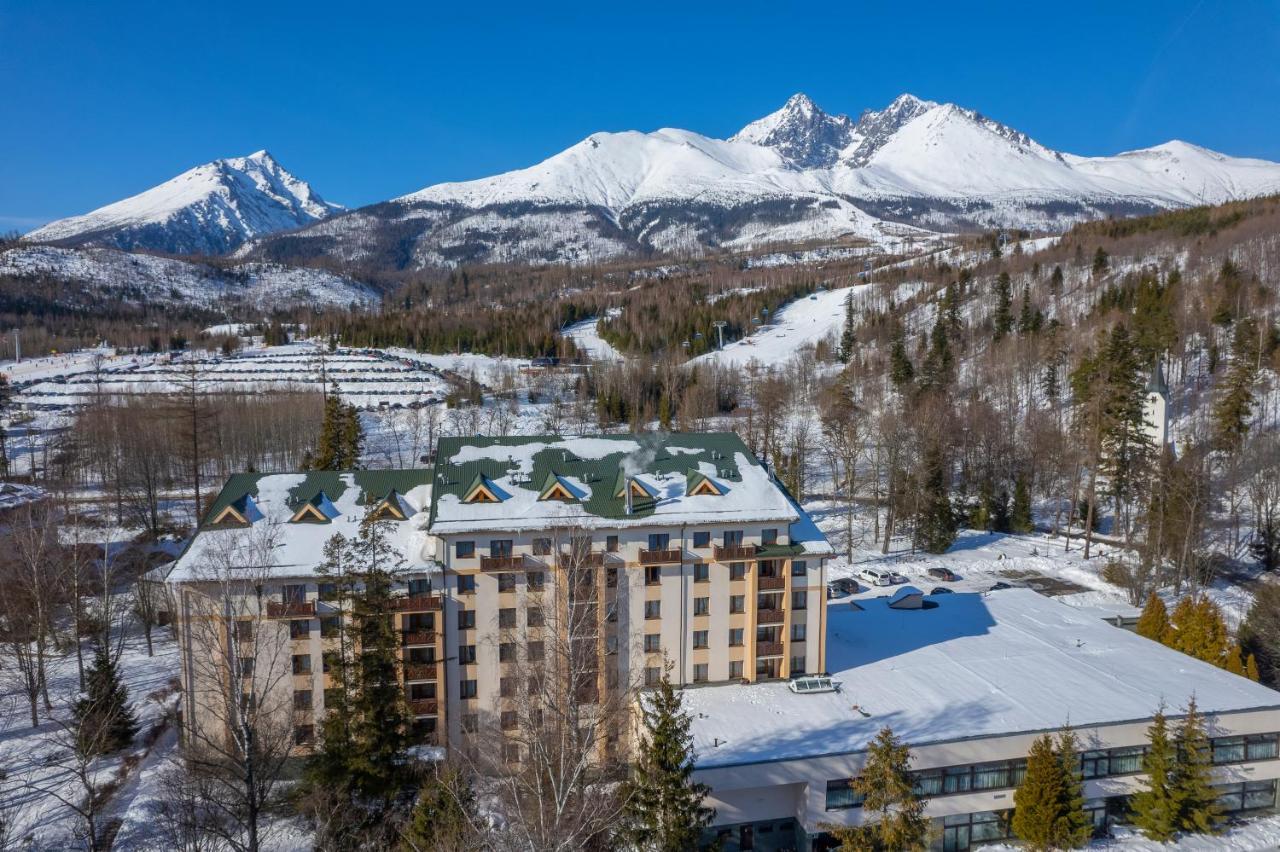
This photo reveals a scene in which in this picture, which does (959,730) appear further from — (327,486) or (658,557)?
(327,486)

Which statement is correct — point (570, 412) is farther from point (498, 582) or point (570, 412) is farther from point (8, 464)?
point (498, 582)

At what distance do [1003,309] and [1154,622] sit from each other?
76.0m

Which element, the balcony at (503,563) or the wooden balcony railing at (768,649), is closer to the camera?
the balcony at (503,563)

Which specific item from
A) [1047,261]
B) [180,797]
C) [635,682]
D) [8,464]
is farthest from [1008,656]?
[1047,261]

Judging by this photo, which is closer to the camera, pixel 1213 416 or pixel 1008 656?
pixel 1008 656

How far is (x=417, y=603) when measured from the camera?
26.2 m

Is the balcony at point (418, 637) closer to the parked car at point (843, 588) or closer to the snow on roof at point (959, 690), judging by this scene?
the snow on roof at point (959, 690)

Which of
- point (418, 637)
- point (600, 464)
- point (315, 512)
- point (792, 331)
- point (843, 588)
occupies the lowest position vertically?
point (843, 588)

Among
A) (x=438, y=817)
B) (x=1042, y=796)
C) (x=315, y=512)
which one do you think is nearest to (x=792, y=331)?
(x=1042, y=796)

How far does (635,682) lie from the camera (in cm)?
2767

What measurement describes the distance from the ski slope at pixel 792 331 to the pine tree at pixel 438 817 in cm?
9927

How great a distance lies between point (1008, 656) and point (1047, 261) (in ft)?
A: 389

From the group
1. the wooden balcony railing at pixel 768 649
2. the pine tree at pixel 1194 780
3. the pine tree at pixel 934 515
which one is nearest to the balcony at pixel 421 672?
the wooden balcony railing at pixel 768 649

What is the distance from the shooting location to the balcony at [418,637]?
2622 cm
